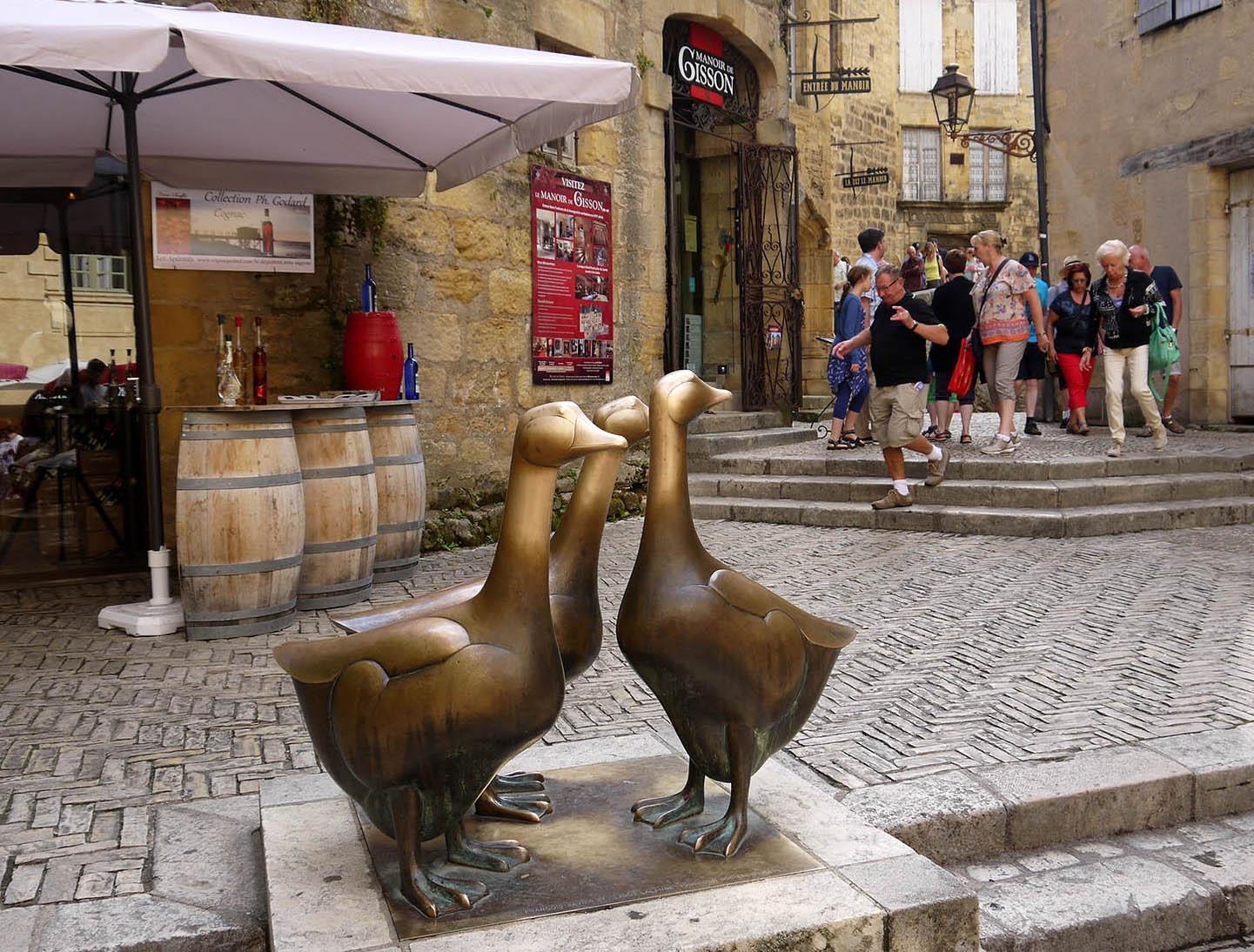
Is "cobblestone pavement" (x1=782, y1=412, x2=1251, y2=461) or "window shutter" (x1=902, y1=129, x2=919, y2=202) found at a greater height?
"window shutter" (x1=902, y1=129, x2=919, y2=202)

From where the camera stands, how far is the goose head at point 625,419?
2.50 m

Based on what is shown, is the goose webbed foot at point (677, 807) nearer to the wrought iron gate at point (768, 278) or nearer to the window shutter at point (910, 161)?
the wrought iron gate at point (768, 278)

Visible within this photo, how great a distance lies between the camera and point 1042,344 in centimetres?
998

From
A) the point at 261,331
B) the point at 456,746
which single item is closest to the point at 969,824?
Answer: the point at 456,746

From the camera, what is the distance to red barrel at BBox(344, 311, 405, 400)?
6641 mm

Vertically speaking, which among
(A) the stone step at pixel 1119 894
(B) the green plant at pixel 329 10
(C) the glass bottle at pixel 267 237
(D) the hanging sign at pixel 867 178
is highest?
(D) the hanging sign at pixel 867 178

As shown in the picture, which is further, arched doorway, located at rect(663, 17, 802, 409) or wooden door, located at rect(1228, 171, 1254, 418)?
wooden door, located at rect(1228, 171, 1254, 418)

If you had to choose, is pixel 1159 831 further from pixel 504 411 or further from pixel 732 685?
pixel 504 411

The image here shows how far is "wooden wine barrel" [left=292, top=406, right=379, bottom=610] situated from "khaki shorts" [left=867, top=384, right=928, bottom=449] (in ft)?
13.1

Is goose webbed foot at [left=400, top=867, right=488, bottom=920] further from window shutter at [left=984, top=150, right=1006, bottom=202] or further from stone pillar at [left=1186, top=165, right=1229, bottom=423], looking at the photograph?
window shutter at [left=984, top=150, right=1006, bottom=202]

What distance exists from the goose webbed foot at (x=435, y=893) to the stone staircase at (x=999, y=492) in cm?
662

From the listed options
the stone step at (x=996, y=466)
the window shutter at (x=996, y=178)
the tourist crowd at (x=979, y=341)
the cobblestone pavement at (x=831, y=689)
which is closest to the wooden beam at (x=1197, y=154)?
the tourist crowd at (x=979, y=341)

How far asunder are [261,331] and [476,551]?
202 centimetres

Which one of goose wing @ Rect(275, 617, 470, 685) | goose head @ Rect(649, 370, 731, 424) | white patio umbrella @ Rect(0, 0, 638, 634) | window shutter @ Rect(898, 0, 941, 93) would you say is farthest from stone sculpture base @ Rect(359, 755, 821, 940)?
window shutter @ Rect(898, 0, 941, 93)
